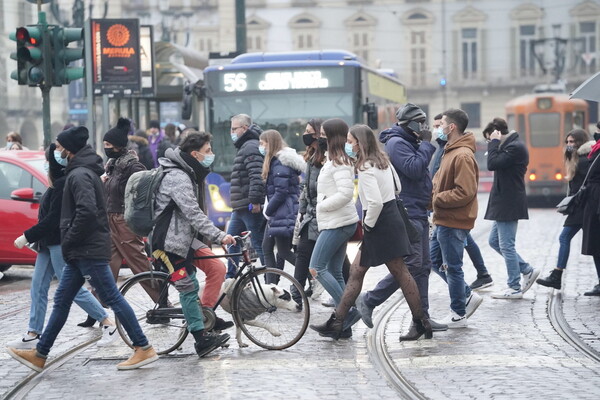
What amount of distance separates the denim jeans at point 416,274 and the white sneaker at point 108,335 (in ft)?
6.14

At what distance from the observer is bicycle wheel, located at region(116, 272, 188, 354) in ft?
29.0

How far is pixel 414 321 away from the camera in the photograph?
936 cm

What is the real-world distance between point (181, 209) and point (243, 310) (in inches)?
38.9

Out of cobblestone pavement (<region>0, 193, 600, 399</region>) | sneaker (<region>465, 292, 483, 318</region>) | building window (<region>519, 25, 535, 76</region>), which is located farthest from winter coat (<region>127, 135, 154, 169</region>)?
building window (<region>519, 25, 535, 76</region>)

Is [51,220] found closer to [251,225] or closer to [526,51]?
[251,225]

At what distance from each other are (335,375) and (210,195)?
38.4ft

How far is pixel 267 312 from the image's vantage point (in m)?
9.06

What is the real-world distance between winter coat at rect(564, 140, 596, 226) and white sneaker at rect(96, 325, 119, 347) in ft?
16.0

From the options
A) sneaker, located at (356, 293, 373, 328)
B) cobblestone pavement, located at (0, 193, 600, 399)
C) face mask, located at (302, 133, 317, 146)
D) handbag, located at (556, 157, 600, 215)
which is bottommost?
cobblestone pavement, located at (0, 193, 600, 399)

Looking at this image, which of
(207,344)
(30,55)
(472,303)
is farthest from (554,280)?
(30,55)

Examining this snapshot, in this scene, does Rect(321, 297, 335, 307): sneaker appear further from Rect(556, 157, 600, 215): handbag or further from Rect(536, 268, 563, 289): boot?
Rect(556, 157, 600, 215): handbag

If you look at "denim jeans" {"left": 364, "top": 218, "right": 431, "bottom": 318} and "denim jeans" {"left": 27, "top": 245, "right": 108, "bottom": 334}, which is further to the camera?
"denim jeans" {"left": 364, "top": 218, "right": 431, "bottom": 318}

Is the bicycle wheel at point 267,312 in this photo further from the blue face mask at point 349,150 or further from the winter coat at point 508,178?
the winter coat at point 508,178

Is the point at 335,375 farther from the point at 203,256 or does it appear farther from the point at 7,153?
the point at 7,153
